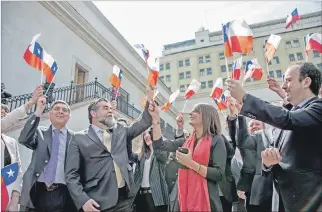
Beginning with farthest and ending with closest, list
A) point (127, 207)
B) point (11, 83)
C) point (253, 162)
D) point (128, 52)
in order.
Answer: point (128, 52)
point (11, 83)
point (253, 162)
point (127, 207)

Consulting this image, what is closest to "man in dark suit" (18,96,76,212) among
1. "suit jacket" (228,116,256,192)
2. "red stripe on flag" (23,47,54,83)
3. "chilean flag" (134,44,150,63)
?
"red stripe on flag" (23,47,54,83)

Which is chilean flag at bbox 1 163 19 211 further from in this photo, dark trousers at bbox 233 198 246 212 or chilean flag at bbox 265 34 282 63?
chilean flag at bbox 265 34 282 63

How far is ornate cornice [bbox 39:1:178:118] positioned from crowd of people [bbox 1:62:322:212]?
833cm

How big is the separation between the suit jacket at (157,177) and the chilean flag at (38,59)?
1.92m

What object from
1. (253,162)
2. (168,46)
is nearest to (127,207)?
(253,162)

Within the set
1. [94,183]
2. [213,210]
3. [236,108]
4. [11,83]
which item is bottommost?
[213,210]

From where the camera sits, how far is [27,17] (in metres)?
8.96

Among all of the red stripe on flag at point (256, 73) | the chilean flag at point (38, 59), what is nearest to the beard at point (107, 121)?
the chilean flag at point (38, 59)

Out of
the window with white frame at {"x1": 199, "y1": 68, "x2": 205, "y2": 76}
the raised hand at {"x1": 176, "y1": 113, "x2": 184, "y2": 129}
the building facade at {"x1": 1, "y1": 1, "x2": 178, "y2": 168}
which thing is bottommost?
the raised hand at {"x1": 176, "y1": 113, "x2": 184, "y2": 129}

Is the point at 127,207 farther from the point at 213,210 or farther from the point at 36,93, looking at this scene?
the point at 36,93

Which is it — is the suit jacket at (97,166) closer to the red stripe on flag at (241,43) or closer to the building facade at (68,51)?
the red stripe on flag at (241,43)

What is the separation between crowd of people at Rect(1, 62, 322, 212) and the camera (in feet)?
6.07

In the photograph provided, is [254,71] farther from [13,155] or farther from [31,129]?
[13,155]

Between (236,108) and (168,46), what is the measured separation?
4911 centimetres
